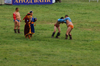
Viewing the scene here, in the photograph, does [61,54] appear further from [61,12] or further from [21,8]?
[21,8]

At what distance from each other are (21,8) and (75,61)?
23.7 meters

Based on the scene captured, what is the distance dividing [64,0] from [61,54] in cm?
3491

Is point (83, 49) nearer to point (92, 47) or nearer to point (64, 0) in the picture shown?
point (92, 47)

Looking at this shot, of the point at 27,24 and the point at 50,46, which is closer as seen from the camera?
the point at 50,46

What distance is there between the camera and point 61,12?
1382 inches

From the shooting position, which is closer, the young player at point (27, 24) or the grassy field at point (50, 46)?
the grassy field at point (50, 46)

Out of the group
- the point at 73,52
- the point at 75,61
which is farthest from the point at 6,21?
the point at 75,61

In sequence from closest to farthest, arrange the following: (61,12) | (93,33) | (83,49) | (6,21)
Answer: (83,49)
(93,33)
(6,21)
(61,12)

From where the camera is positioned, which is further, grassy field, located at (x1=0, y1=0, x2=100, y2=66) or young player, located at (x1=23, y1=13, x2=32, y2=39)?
young player, located at (x1=23, y1=13, x2=32, y2=39)

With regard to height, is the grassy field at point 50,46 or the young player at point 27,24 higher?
the young player at point 27,24

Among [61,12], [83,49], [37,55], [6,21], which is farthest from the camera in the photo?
[61,12]

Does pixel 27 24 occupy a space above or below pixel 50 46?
above

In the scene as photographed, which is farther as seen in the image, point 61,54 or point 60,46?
point 60,46

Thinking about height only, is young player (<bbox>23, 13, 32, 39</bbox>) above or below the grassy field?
above
